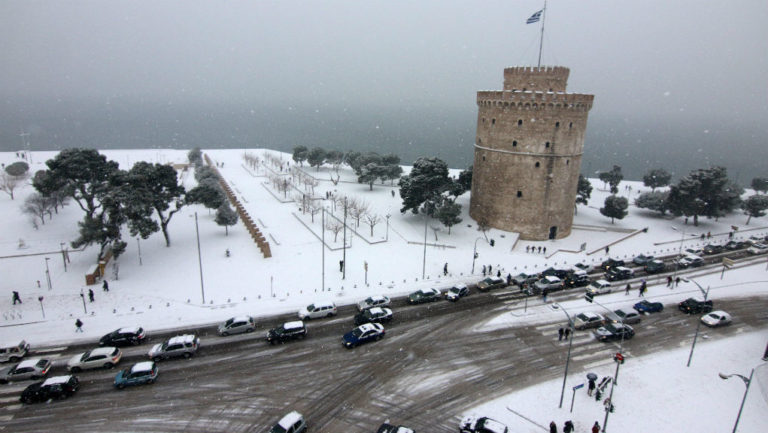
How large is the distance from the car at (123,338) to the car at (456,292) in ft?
64.6

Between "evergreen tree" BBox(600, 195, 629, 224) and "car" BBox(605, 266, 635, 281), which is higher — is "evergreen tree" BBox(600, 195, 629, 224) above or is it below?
above

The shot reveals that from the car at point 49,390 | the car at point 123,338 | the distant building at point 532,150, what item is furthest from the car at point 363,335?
the distant building at point 532,150

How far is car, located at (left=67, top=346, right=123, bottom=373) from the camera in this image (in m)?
21.6

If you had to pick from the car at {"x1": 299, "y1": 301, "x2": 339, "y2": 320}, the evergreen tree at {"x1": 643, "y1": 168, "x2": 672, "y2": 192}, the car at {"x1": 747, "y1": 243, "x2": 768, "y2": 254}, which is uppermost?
the evergreen tree at {"x1": 643, "y1": 168, "x2": 672, "y2": 192}

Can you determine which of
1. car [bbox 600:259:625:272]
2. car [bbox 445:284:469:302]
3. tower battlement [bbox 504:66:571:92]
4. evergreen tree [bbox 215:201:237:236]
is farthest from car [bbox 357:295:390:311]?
tower battlement [bbox 504:66:571:92]

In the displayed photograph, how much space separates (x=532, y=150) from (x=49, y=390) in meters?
40.1

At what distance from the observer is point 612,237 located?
45781mm

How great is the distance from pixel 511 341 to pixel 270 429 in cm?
1452

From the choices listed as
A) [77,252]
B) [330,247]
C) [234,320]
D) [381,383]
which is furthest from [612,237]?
[77,252]

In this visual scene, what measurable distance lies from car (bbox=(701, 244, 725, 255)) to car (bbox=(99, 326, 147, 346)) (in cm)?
4922

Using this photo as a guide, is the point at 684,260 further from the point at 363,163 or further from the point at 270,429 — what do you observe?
the point at 363,163

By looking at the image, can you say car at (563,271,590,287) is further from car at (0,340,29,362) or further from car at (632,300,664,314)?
car at (0,340,29,362)

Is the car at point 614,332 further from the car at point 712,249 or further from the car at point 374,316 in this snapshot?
the car at point 712,249

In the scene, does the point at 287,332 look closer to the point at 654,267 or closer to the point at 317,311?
the point at 317,311
